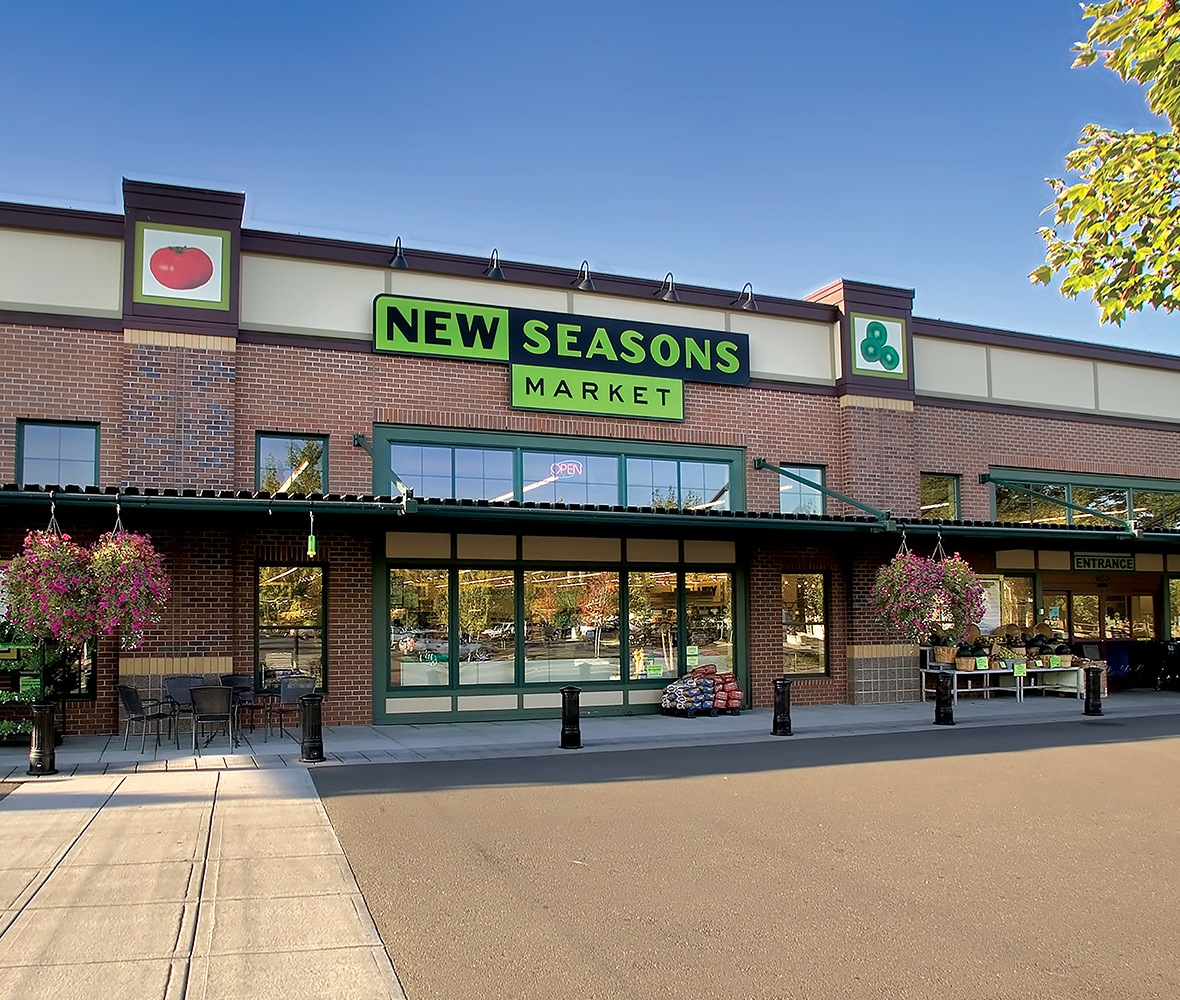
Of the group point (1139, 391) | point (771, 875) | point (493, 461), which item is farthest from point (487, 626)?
point (1139, 391)

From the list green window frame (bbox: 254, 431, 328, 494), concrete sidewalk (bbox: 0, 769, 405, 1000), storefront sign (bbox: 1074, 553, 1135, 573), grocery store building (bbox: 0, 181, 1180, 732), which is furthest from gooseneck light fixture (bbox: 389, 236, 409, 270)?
storefront sign (bbox: 1074, 553, 1135, 573)

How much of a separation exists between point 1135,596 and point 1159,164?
59.8ft

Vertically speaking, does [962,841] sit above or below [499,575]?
below

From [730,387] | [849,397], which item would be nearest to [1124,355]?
[849,397]

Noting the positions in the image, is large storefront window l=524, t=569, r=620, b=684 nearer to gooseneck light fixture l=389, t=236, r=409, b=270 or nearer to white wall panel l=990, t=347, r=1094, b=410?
gooseneck light fixture l=389, t=236, r=409, b=270

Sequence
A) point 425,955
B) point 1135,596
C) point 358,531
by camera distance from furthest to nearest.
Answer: point 1135,596 < point 358,531 < point 425,955

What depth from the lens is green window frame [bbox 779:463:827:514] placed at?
1911 cm

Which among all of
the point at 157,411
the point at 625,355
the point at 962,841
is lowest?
the point at 962,841

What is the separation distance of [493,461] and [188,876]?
10348 mm

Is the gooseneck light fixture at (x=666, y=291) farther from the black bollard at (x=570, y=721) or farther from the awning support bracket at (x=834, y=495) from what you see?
the black bollard at (x=570, y=721)

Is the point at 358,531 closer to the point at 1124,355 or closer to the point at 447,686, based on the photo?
the point at 447,686

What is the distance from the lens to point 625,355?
17953 mm

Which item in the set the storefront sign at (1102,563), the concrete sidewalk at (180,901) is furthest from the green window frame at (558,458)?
the storefront sign at (1102,563)

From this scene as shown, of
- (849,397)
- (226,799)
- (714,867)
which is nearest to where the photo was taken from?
(714,867)
